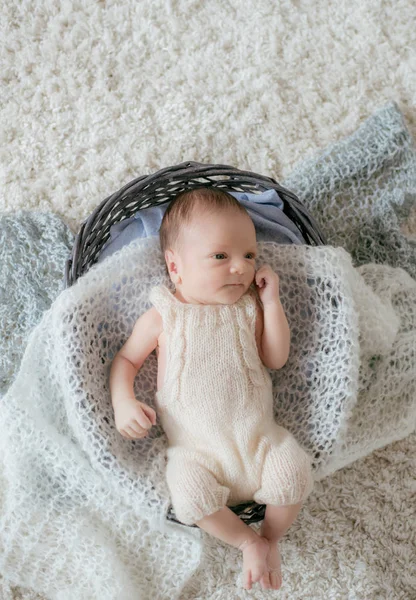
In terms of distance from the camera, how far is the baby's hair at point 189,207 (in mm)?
1079

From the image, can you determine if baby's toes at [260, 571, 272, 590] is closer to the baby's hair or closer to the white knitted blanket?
the white knitted blanket

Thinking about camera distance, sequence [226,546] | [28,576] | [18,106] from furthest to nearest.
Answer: [18,106], [226,546], [28,576]

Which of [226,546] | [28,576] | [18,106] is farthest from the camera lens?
[18,106]

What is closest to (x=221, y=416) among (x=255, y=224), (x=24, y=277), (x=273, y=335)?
(x=273, y=335)

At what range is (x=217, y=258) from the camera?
41.8 inches

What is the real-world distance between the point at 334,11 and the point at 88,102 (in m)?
0.64

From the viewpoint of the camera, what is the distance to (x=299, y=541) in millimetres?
1261

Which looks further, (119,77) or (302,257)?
(119,77)

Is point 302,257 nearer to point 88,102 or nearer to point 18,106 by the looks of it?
point 88,102

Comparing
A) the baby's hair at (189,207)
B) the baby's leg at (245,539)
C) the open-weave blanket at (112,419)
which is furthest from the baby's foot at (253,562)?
the baby's hair at (189,207)

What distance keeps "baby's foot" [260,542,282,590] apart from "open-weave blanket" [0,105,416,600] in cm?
13

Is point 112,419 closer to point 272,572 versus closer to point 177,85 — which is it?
point 272,572

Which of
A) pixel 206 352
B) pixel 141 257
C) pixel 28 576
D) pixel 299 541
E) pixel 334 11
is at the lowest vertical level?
pixel 299 541

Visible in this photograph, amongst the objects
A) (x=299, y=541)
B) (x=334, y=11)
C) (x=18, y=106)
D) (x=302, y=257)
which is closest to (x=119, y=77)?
(x=18, y=106)
